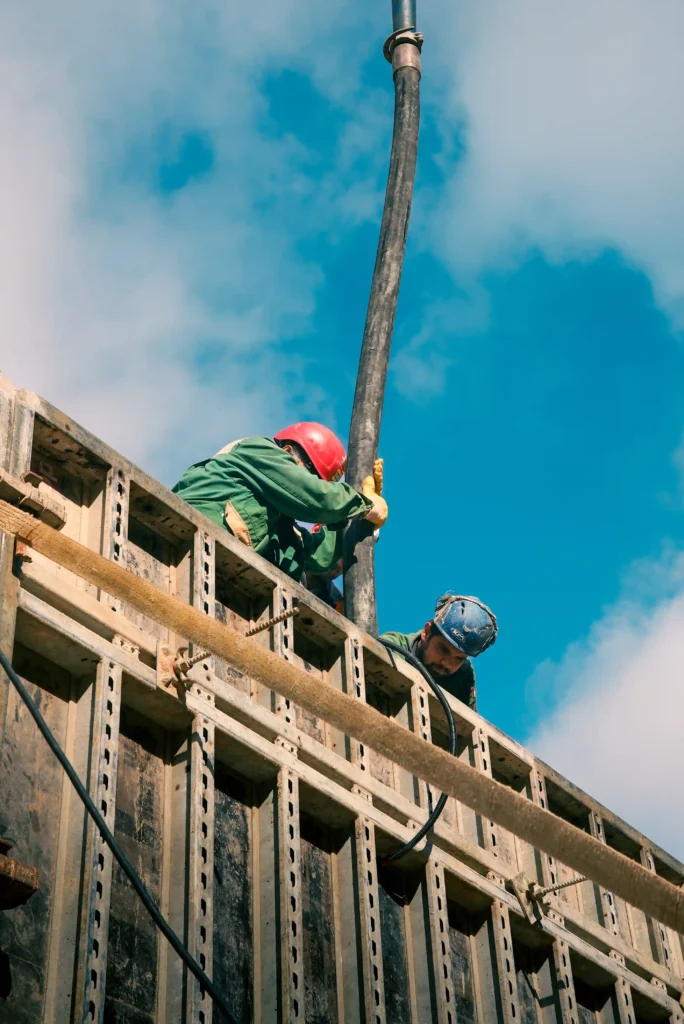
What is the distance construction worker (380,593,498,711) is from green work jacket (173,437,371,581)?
2.16 meters

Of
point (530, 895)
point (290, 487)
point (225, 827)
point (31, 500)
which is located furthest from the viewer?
point (290, 487)

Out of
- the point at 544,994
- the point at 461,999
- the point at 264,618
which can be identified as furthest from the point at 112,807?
the point at 544,994

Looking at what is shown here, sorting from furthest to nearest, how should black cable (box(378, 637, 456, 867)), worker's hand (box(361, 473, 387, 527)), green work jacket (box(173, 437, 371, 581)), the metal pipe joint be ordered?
the metal pipe joint
worker's hand (box(361, 473, 387, 527))
green work jacket (box(173, 437, 371, 581))
black cable (box(378, 637, 456, 867))

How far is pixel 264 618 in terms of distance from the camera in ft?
32.8

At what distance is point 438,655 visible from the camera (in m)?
14.2

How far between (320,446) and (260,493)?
5.55 feet

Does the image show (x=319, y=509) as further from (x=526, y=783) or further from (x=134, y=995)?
(x=134, y=995)

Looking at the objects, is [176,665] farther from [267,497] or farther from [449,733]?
[267,497]

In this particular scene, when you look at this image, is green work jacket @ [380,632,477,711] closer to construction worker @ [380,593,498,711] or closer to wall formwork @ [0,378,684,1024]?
construction worker @ [380,593,498,711]

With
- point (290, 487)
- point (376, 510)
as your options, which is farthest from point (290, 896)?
point (376, 510)

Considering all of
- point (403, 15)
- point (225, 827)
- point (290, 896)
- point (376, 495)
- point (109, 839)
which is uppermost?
point (403, 15)

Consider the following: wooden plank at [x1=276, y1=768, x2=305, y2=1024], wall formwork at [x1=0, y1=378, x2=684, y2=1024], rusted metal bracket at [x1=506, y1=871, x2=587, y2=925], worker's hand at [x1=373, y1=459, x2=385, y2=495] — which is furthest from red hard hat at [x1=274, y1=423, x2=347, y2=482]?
wooden plank at [x1=276, y1=768, x2=305, y2=1024]

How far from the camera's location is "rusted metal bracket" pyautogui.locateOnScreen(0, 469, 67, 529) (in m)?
7.75

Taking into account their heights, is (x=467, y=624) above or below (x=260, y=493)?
above
